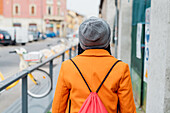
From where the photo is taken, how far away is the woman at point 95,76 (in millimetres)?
1814

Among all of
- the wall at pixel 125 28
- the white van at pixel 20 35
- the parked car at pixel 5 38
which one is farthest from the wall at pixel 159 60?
the white van at pixel 20 35

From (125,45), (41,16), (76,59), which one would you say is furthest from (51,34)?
(76,59)

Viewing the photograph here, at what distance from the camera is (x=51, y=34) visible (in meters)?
54.4

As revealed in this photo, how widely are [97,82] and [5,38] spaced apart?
77.9ft

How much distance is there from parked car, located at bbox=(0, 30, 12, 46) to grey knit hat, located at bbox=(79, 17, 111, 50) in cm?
2293

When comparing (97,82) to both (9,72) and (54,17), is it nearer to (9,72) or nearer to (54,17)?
(9,72)

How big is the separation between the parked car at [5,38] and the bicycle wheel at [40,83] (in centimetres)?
1944

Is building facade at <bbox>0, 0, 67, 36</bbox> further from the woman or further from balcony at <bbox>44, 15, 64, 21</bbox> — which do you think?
the woman

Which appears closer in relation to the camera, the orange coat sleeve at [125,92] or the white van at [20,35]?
the orange coat sleeve at [125,92]

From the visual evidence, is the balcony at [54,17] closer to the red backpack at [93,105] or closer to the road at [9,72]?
the road at [9,72]

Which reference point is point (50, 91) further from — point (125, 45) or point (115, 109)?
point (115, 109)

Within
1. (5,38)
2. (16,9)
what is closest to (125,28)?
(5,38)

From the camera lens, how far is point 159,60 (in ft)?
8.33

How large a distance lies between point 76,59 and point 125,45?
4959 mm
